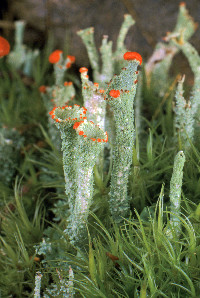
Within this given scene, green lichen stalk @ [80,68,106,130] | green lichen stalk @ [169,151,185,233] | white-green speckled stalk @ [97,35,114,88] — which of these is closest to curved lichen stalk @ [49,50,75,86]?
white-green speckled stalk @ [97,35,114,88]

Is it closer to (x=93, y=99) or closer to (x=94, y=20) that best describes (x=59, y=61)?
(x=93, y=99)

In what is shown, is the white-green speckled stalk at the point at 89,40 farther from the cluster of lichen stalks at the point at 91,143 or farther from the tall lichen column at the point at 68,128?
the tall lichen column at the point at 68,128

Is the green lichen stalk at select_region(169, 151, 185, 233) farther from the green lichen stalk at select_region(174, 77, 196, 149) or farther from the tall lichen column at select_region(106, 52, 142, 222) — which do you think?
the green lichen stalk at select_region(174, 77, 196, 149)

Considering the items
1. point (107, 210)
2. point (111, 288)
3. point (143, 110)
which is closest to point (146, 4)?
point (143, 110)

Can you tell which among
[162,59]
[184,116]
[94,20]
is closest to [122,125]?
[184,116]

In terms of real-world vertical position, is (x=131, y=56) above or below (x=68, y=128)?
above
